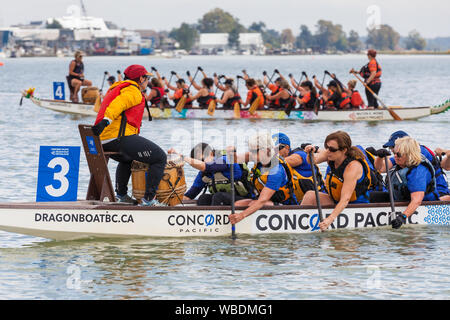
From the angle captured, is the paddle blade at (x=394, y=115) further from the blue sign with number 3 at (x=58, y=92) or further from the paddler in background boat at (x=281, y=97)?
the blue sign with number 3 at (x=58, y=92)

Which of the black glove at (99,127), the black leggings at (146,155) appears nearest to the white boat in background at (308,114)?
the black leggings at (146,155)

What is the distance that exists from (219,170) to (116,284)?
7.49 feet

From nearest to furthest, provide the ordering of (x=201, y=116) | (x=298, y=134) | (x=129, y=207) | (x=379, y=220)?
(x=129, y=207), (x=379, y=220), (x=298, y=134), (x=201, y=116)

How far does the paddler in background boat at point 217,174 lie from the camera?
1109cm

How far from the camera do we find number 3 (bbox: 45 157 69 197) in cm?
1052

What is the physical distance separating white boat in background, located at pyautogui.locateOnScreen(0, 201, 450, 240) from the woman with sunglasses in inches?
8.2

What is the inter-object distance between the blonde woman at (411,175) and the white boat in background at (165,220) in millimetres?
228

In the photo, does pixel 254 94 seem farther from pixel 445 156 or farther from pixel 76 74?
pixel 445 156

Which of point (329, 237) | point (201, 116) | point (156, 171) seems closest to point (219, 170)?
point (156, 171)

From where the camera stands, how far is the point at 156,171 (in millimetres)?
10820

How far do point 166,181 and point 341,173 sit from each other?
215 centimetres

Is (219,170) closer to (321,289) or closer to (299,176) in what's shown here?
(299,176)

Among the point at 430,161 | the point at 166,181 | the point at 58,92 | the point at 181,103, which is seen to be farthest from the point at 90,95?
the point at 430,161

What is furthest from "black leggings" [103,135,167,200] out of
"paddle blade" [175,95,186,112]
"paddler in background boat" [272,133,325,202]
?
"paddle blade" [175,95,186,112]
